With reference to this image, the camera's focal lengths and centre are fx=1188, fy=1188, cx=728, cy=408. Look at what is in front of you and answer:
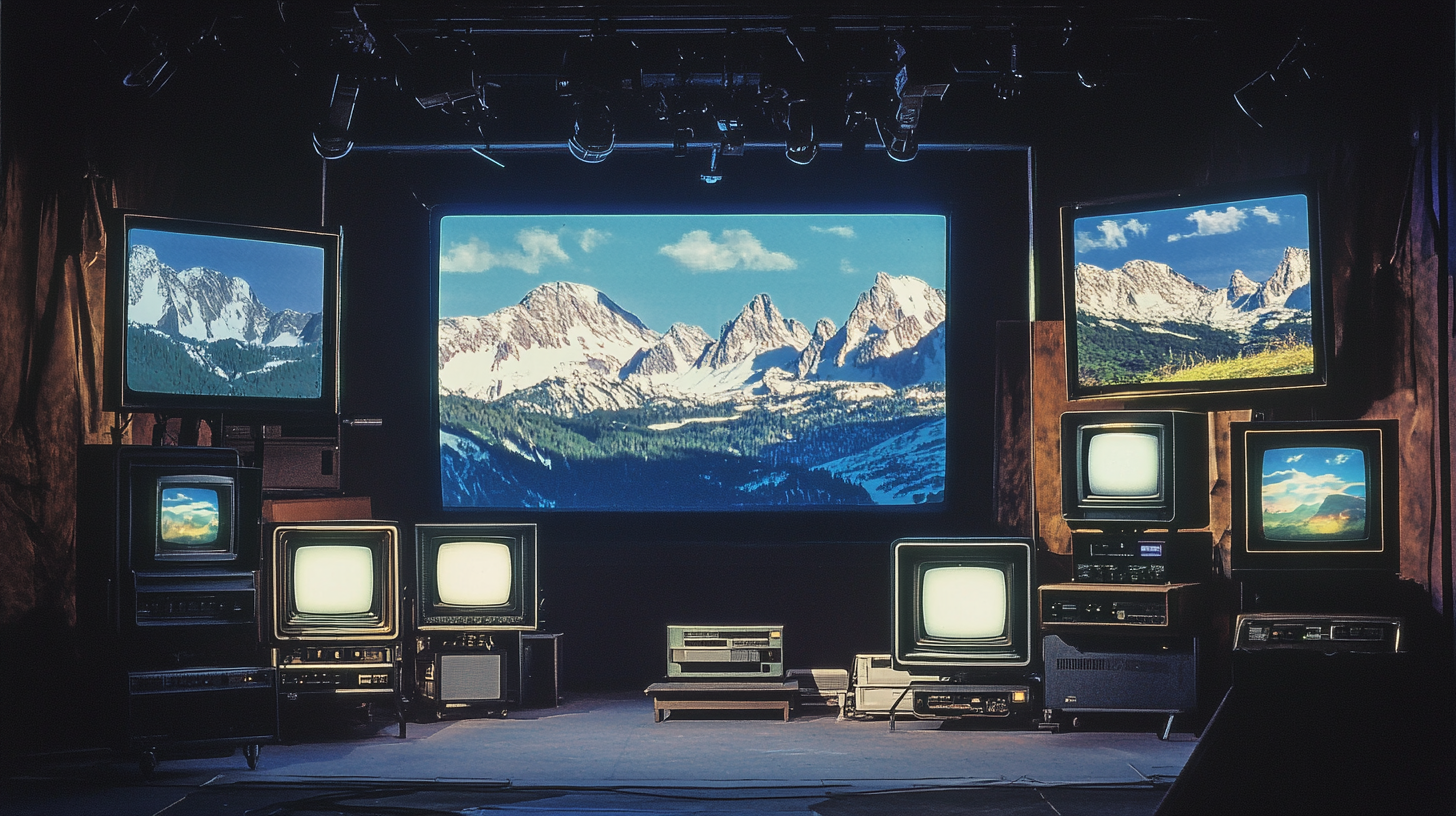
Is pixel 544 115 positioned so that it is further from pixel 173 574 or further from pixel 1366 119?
pixel 1366 119

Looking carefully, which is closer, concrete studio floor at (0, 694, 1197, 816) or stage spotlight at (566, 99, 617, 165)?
concrete studio floor at (0, 694, 1197, 816)

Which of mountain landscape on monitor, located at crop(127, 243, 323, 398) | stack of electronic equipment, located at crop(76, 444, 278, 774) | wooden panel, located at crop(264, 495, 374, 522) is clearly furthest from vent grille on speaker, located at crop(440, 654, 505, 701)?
mountain landscape on monitor, located at crop(127, 243, 323, 398)

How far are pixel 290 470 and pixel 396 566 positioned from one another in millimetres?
749

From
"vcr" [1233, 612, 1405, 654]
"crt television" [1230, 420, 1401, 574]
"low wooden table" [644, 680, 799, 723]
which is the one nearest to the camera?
"vcr" [1233, 612, 1405, 654]

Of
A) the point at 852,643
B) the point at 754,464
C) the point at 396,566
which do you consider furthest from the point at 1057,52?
the point at 396,566

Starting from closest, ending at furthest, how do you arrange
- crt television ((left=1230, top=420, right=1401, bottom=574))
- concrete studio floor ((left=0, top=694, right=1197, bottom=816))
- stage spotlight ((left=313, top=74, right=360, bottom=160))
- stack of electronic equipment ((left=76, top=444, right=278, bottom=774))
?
concrete studio floor ((left=0, top=694, right=1197, bottom=816)) → crt television ((left=1230, top=420, right=1401, bottom=574)) → stack of electronic equipment ((left=76, top=444, right=278, bottom=774)) → stage spotlight ((left=313, top=74, right=360, bottom=160))

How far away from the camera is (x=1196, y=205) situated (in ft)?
14.5

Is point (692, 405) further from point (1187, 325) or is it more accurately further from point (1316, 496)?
point (1316, 496)

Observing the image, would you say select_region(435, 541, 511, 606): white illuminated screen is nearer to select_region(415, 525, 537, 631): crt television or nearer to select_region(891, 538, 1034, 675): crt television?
select_region(415, 525, 537, 631): crt television

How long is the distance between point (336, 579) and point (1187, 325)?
11.2ft

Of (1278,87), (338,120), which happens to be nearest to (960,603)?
(1278,87)

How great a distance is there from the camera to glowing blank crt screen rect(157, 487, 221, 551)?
4021mm

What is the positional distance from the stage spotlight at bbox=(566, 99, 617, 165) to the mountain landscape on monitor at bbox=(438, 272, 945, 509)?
1174 mm

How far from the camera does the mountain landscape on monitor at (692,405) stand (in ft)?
19.1
